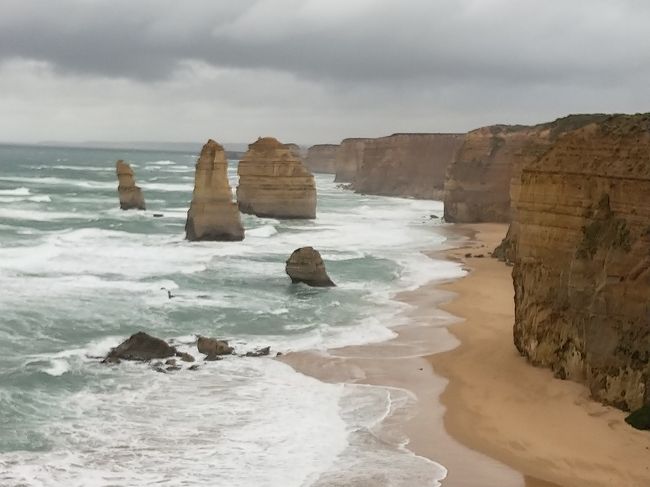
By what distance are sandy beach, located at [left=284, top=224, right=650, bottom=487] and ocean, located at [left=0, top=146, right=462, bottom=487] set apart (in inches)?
25.2

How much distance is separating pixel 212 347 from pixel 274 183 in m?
37.2

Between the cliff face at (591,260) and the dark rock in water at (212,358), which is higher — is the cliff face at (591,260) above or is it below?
above

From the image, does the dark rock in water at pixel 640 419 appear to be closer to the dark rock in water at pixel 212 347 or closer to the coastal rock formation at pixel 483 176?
the dark rock in water at pixel 212 347

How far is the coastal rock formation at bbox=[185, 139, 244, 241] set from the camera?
135 ft

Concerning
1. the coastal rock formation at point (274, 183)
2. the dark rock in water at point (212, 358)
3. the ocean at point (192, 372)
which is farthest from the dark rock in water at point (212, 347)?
the coastal rock formation at point (274, 183)

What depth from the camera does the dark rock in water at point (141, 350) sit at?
2027cm

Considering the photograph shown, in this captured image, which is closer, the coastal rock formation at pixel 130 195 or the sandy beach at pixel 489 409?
the sandy beach at pixel 489 409

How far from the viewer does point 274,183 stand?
57.6 metres

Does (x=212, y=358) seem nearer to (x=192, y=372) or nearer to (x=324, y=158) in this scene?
(x=192, y=372)

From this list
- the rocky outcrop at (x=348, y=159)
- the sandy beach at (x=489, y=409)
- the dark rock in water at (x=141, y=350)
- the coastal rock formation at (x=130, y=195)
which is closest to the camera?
the sandy beach at (x=489, y=409)

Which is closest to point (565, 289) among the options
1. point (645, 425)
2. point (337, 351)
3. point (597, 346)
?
point (597, 346)

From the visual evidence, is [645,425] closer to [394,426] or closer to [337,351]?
[394,426]

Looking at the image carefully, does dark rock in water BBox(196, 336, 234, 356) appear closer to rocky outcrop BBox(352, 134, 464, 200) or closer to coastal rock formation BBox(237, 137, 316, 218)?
coastal rock formation BBox(237, 137, 316, 218)

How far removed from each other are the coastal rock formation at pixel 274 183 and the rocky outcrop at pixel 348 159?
5906 centimetres
